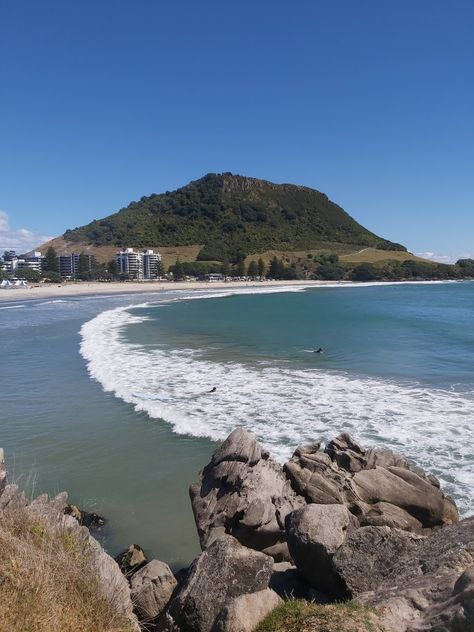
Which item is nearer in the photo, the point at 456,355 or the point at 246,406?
the point at 246,406

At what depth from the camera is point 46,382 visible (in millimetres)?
20938

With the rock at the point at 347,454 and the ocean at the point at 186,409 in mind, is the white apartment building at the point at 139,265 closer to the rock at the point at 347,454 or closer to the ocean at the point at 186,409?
the ocean at the point at 186,409

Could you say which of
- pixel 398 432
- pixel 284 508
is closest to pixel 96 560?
pixel 284 508

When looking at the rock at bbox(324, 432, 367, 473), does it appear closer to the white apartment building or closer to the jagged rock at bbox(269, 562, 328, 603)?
the jagged rock at bbox(269, 562, 328, 603)

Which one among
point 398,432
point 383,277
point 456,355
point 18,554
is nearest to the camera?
point 18,554

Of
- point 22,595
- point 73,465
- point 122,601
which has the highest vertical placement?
point 22,595

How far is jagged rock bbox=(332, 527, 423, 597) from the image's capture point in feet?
18.7

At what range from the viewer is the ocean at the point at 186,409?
428 inches

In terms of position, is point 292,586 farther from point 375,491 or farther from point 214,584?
point 375,491

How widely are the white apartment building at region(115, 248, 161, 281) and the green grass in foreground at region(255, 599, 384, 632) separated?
165241 millimetres

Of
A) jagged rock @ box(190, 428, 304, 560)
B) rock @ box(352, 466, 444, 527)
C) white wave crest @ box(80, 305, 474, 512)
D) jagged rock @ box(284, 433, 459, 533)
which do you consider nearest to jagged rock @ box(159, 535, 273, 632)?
jagged rock @ box(190, 428, 304, 560)

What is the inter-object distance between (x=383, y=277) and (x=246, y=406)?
575ft

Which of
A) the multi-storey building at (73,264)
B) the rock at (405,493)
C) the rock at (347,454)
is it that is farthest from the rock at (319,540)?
the multi-storey building at (73,264)

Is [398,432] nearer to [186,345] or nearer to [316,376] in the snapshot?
[316,376]
